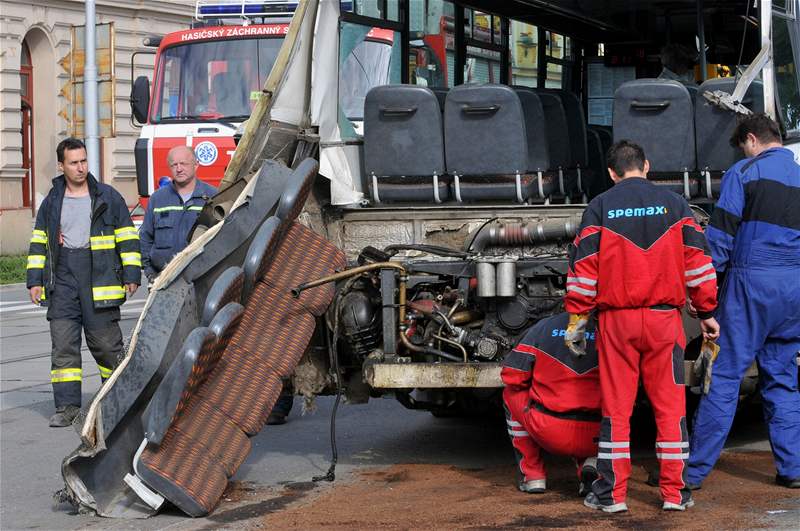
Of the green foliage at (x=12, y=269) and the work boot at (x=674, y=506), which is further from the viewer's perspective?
the green foliage at (x=12, y=269)

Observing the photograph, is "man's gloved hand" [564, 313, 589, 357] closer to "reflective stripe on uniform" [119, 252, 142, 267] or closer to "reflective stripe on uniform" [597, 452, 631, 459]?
"reflective stripe on uniform" [597, 452, 631, 459]

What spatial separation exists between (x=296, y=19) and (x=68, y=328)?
277cm

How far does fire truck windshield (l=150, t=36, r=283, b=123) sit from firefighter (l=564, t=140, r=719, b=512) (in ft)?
35.0

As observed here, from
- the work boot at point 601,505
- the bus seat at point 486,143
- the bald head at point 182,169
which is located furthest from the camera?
the bald head at point 182,169

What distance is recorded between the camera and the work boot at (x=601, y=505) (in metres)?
6.12

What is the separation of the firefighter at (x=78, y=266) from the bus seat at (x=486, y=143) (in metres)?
2.47

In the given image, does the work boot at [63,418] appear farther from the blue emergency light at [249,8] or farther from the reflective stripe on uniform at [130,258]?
the blue emergency light at [249,8]

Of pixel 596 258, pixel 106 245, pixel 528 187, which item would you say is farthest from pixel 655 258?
pixel 106 245

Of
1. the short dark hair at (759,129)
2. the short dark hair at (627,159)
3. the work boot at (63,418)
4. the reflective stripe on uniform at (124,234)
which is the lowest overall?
the work boot at (63,418)

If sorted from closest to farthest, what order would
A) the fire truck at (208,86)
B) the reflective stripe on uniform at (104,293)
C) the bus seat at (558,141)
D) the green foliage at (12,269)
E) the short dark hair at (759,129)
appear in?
1. the short dark hair at (759,129)
2. the bus seat at (558,141)
3. the reflective stripe on uniform at (104,293)
4. the fire truck at (208,86)
5. the green foliage at (12,269)

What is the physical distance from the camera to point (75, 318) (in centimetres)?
919

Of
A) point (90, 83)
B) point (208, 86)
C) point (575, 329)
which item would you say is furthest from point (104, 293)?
point (90, 83)

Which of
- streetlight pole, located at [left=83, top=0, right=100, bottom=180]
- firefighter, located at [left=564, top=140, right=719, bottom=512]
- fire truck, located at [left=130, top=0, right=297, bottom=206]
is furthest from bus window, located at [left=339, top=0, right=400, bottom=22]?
streetlight pole, located at [left=83, top=0, right=100, bottom=180]

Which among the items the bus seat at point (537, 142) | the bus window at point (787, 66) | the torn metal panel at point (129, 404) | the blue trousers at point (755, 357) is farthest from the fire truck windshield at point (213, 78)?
the blue trousers at point (755, 357)
